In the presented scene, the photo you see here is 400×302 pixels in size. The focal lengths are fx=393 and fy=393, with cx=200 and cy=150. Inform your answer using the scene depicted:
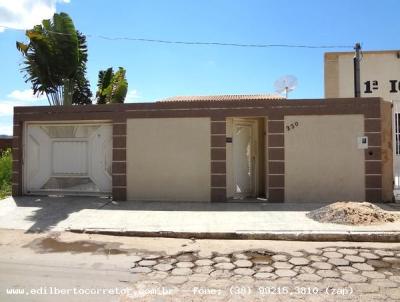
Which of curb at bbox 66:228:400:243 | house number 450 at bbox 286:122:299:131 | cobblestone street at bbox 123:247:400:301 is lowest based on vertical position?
cobblestone street at bbox 123:247:400:301

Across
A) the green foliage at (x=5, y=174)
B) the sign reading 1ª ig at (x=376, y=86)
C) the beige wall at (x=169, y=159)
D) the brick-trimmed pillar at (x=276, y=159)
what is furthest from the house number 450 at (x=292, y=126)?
the sign reading 1ª ig at (x=376, y=86)

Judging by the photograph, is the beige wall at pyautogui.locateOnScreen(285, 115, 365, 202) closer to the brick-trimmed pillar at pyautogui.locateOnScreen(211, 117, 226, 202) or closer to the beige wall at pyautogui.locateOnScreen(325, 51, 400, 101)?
the brick-trimmed pillar at pyautogui.locateOnScreen(211, 117, 226, 202)

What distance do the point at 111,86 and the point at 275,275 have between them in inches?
496

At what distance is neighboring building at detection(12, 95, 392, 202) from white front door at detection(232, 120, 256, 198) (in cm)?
3

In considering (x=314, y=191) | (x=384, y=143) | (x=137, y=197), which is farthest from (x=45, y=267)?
(x=384, y=143)

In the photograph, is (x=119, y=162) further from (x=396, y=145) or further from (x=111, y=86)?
(x=396, y=145)

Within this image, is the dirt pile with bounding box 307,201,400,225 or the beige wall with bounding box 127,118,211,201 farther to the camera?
the beige wall with bounding box 127,118,211,201

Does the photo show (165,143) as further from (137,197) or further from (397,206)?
(397,206)

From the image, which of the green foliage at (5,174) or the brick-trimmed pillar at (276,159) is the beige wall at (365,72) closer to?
the brick-trimmed pillar at (276,159)

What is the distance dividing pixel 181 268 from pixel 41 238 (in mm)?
3261

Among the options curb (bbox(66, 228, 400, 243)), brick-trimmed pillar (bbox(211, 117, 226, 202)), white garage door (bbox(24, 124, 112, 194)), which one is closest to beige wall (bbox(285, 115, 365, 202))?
brick-trimmed pillar (bbox(211, 117, 226, 202))

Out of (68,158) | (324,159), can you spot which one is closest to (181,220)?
(324,159)

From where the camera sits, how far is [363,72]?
19484 mm

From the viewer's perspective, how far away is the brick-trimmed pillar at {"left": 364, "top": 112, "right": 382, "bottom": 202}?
10.0m
